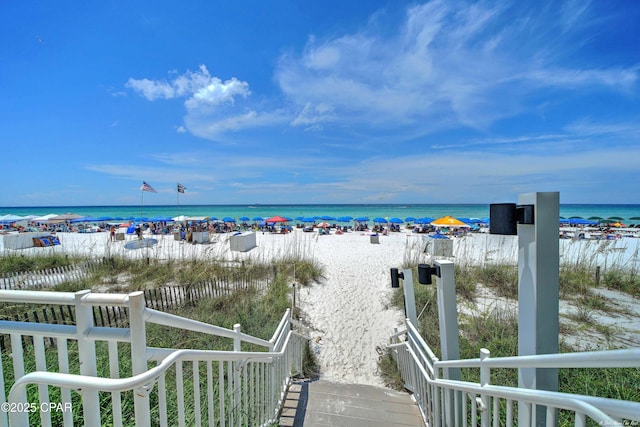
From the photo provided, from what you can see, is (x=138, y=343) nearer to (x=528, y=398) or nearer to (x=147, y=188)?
(x=528, y=398)

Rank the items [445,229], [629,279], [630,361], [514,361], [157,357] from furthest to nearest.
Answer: [445,229] → [629,279] → [514,361] → [157,357] → [630,361]

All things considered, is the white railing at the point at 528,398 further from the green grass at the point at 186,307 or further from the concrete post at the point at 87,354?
the green grass at the point at 186,307

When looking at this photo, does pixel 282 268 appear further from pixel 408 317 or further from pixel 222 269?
pixel 408 317

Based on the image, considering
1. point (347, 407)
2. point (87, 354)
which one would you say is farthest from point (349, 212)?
point (87, 354)

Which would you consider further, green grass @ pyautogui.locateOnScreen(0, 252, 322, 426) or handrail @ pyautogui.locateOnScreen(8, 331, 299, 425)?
green grass @ pyautogui.locateOnScreen(0, 252, 322, 426)

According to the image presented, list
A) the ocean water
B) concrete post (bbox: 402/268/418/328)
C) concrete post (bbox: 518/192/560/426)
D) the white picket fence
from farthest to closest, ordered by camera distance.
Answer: the ocean water < the white picket fence < concrete post (bbox: 402/268/418/328) < concrete post (bbox: 518/192/560/426)

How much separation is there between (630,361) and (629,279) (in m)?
9.42

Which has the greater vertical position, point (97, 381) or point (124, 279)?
point (97, 381)

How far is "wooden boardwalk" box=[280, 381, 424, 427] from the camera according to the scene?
9.60ft

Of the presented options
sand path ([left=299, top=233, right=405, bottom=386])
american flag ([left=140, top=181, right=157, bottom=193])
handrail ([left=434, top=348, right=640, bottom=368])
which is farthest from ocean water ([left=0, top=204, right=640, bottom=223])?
handrail ([left=434, top=348, right=640, bottom=368])

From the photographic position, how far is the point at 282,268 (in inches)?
345

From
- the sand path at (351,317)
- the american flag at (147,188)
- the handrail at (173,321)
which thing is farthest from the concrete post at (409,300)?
the american flag at (147,188)

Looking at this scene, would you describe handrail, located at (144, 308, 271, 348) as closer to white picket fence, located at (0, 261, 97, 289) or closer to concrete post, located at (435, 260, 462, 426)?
concrete post, located at (435, 260, 462, 426)

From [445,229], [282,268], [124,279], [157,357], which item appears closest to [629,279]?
[282,268]
